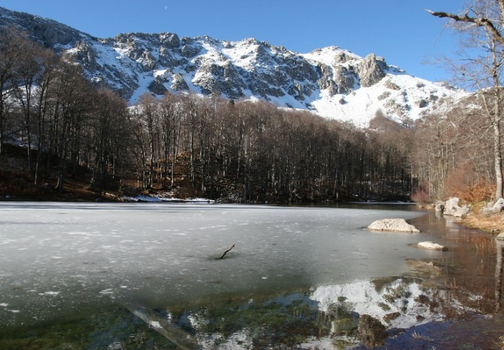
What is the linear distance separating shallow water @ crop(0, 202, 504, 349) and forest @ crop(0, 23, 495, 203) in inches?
322

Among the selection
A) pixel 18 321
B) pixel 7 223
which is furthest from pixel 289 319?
pixel 7 223

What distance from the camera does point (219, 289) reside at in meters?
6.50

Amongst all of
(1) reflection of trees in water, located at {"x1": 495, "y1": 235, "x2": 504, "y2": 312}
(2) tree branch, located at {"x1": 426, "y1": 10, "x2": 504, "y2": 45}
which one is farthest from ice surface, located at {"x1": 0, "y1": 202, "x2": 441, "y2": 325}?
(2) tree branch, located at {"x1": 426, "y1": 10, "x2": 504, "y2": 45}

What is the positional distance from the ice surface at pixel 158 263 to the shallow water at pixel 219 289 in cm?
3

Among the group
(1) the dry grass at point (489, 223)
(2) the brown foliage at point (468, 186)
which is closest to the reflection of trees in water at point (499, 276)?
(1) the dry grass at point (489, 223)

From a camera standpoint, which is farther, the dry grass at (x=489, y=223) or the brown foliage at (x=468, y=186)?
the brown foliage at (x=468, y=186)

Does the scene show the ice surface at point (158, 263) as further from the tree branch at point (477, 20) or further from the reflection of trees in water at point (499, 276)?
the tree branch at point (477, 20)

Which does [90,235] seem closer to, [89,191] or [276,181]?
[89,191]

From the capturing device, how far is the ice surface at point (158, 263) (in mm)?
5941

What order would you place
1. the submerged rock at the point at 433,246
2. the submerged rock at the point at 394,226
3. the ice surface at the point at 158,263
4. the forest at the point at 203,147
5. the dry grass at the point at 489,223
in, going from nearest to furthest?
the ice surface at the point at 158,263 < the submerged rock at the point at 433,246 < the dry grass at the point at 489,223 < the submerged rock at the point at 394,226 < the forest at the point at 203,147

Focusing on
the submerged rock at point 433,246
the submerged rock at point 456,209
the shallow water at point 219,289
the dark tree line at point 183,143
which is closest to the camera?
the shallow water at point 219,289

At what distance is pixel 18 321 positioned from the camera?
4738mm

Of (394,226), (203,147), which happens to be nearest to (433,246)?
(394,226)

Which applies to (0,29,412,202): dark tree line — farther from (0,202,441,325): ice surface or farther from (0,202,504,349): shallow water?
(0,202,504,349): shallow water
